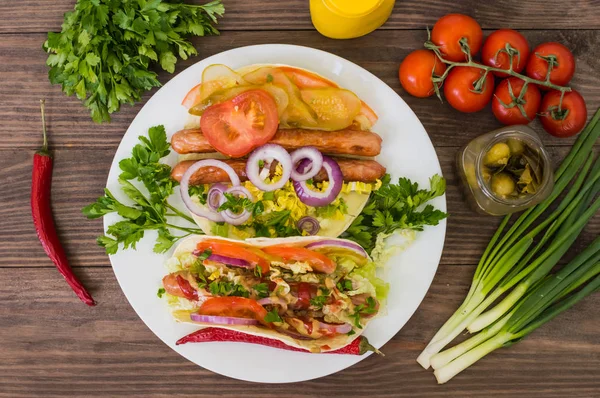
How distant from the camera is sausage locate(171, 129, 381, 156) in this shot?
249cm

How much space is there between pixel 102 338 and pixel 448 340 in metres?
1.80

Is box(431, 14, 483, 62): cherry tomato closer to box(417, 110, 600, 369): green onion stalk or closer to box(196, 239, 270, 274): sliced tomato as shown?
box(417, 110, 600, 369): green onion stalk

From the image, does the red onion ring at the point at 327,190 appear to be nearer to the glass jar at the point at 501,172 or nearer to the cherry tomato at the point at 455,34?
the glass jar at the point at 501,172

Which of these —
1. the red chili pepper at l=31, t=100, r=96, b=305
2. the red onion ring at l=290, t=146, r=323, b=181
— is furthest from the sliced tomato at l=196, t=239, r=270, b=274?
the red chili pepper at l=31, t=100, r=96, b=305

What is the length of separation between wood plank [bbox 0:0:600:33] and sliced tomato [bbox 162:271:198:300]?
4.18 feet

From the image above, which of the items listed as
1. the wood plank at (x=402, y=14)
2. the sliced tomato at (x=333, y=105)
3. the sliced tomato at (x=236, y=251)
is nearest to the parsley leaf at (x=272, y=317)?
the sliced tomato at (x=236, y=251)

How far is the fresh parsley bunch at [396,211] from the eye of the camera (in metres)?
2.49

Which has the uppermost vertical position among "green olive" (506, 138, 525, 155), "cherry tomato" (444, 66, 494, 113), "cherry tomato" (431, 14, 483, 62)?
"cherry tomato" (431, 14, 483, 62)

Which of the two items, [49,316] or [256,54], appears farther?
[49,316]

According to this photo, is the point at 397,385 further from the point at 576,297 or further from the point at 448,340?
the point at 576,297

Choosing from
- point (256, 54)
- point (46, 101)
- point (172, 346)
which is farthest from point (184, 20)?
point (172, 346)

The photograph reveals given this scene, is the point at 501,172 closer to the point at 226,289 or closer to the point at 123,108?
the point at 226,289

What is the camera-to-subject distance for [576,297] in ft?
8.50

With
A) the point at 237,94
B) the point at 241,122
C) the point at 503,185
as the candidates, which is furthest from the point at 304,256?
the point at 503,185
